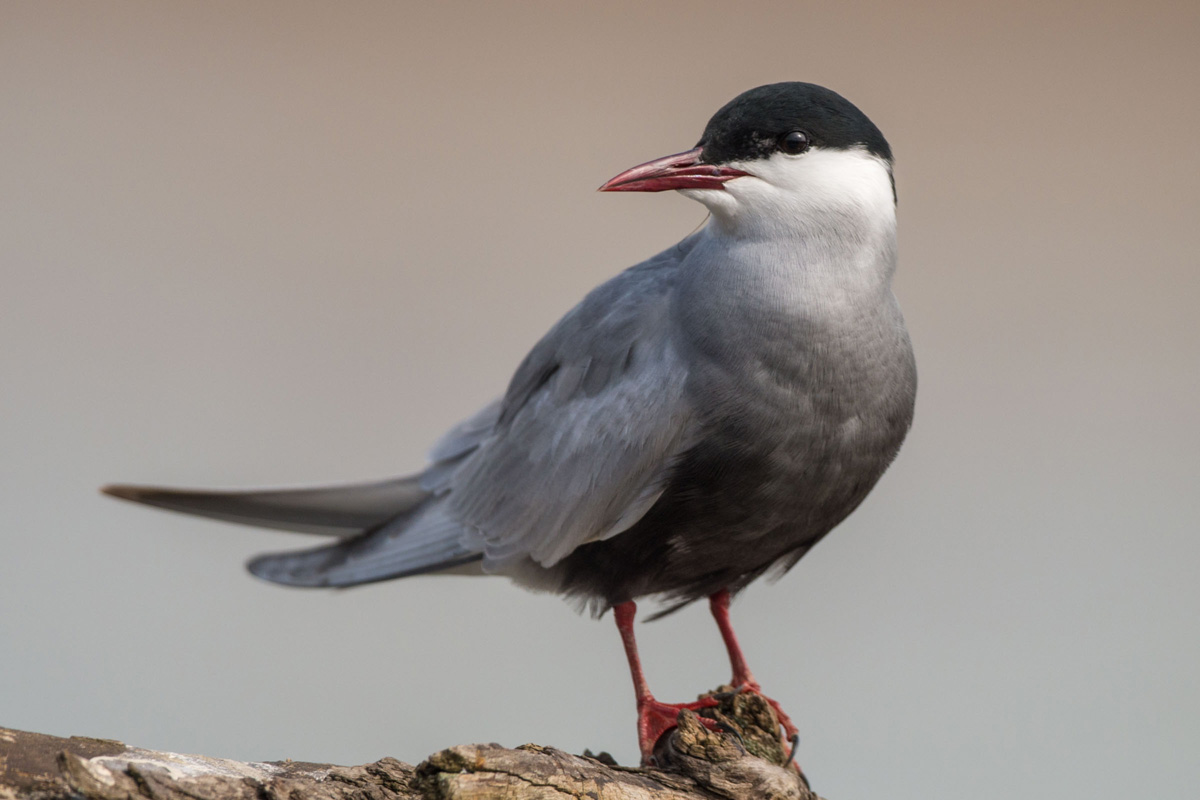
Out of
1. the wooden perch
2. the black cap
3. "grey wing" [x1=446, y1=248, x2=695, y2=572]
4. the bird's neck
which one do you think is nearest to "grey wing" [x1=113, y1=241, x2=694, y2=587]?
"grey wing" [x1=446, y1=248, x2=695, y2=572]

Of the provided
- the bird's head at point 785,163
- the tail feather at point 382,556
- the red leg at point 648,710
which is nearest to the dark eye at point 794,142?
the bird's head at point 785,163

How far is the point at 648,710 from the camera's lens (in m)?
2.33

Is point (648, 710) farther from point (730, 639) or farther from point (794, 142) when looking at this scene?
point (794, 142)

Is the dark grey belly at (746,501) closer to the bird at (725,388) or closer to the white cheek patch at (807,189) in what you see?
the bird at (725,388)

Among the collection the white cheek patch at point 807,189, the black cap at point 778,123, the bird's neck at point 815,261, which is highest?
the black cap at point 778,123

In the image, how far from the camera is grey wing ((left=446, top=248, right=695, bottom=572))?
2.13m

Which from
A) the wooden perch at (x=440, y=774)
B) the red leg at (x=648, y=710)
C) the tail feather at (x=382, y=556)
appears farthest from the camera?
the tail feather at (x=382, y=556)

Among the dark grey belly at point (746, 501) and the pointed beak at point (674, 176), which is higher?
the pointed beak at point (674, 176)

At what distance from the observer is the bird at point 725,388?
2027 millimetres

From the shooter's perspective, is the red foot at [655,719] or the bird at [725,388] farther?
the red foot at [655,719]

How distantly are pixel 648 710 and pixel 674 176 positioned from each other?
110cm

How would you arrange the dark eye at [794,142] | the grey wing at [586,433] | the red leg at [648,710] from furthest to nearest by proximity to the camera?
the red leg at [648,710]
the grey wing at [586,433]
the dark eye at [794,142]

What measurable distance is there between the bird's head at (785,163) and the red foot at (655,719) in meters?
0.99

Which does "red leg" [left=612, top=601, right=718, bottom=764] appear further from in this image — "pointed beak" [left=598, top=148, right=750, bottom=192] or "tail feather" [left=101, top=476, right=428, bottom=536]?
"pointed beak" [left=598, top=148, right=750, bottom=192]
